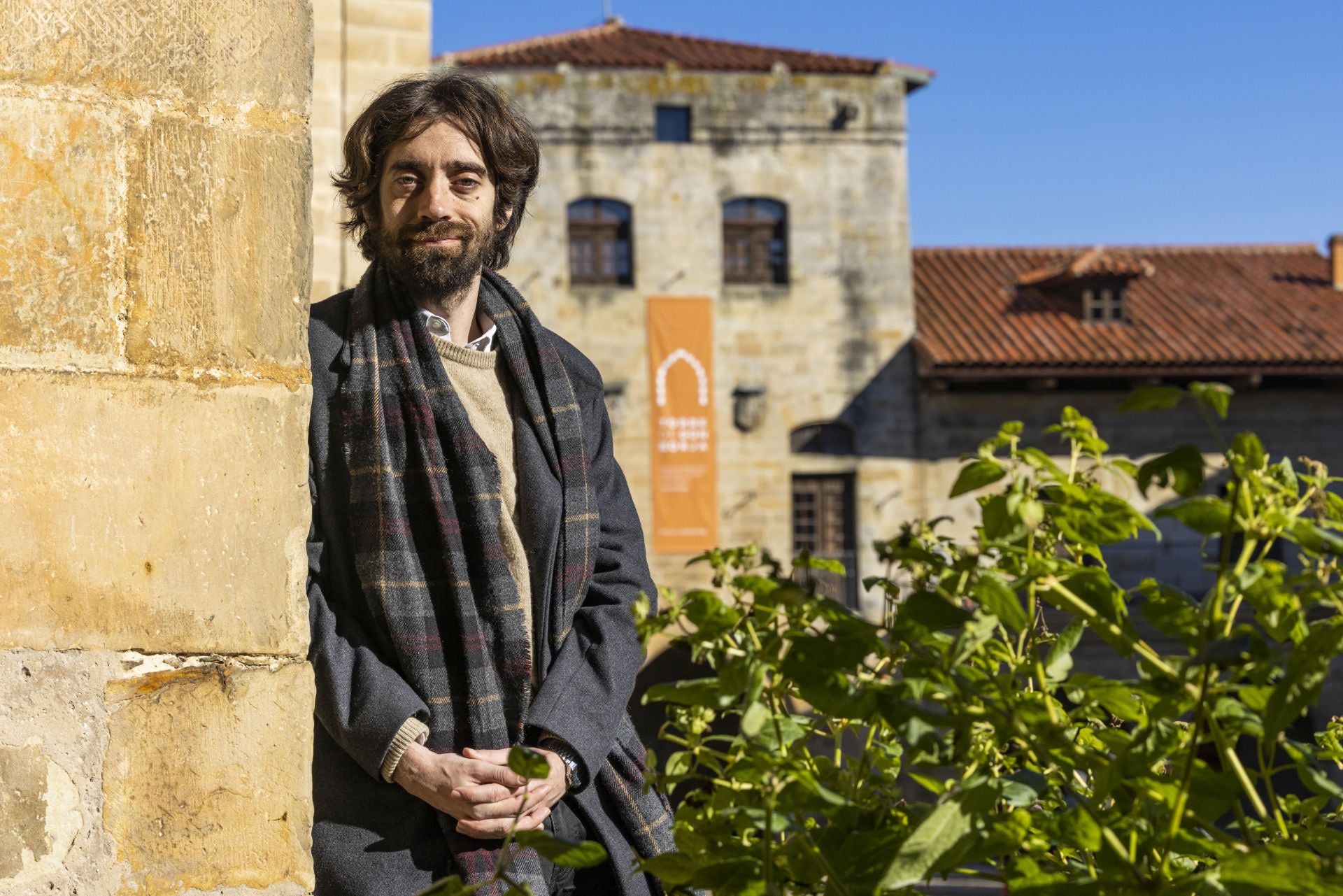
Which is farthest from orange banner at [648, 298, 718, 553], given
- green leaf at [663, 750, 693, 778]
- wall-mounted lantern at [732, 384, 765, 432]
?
green leaf at [663, 750, 693, 778]

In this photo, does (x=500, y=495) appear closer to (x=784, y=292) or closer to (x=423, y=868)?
(x=423, y=868)

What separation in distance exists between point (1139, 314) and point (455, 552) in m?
20.5

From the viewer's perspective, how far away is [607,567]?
7.21 feet

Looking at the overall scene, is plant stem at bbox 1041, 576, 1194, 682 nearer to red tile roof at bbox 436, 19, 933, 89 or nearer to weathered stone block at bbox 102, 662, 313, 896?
weathered stone block at bbox 102, 662, 313, 896

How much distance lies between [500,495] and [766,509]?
1752cm

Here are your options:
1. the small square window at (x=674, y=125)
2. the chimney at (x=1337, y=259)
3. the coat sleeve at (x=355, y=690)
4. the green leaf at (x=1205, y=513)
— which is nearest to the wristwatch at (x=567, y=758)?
the coat sleeve at (x=355, y=690)

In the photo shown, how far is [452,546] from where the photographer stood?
1954 millimetres

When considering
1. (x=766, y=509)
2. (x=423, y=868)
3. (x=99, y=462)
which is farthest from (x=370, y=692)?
(x=766, y=509)

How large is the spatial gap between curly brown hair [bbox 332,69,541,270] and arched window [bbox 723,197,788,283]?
17975 millimetres

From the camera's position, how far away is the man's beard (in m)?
2.13

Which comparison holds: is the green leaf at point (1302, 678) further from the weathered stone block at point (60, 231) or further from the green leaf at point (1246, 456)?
the weathered stone block at point (60, 231)

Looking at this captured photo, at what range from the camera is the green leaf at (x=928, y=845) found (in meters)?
1.01

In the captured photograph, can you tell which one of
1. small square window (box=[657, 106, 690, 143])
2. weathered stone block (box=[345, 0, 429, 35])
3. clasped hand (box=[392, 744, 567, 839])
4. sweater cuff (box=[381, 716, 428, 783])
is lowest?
clasped hand (box=[392, 744, 567, 839])

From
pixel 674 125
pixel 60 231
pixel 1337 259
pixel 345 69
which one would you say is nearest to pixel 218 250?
pixel 60 231
